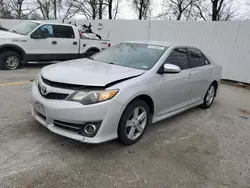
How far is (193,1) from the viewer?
2328cm

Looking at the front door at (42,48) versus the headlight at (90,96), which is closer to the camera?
the headlight at (90,96)

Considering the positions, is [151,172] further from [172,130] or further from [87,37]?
[87,37]

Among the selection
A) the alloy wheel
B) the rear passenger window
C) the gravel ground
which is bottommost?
the gravel ground

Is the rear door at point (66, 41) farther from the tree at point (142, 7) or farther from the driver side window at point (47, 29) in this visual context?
the tree at point (142, 7)

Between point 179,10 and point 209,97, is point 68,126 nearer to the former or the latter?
point 209,97

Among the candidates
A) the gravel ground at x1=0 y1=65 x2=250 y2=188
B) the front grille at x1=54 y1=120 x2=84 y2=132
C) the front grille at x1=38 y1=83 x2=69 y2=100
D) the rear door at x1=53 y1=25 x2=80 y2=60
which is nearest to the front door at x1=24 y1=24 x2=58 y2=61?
the rear door at x1=53 y1=25 x2=80 y2=60

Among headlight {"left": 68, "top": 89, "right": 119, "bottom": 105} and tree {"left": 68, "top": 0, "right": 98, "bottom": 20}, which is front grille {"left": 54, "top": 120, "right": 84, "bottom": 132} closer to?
headlight {"left": 68, "top": 89, "right": 119, "bottom": 105}

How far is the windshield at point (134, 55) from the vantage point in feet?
12.5

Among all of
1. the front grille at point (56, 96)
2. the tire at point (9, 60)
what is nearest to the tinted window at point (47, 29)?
the tire at point (9, 60)

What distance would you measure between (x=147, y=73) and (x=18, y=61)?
6.18 metres

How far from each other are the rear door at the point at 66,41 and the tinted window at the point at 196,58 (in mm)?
5675

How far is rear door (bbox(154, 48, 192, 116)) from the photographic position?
3717mm

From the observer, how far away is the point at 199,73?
4.76m

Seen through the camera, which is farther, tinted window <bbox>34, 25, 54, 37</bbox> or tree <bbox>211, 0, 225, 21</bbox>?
tree <bbox>211, 0, 225, 21</bbox>
